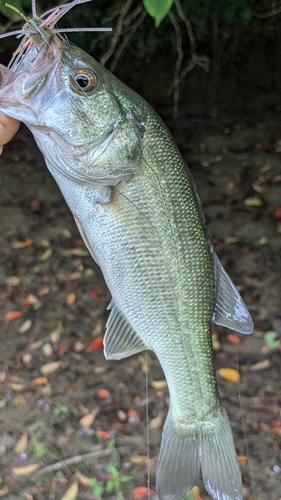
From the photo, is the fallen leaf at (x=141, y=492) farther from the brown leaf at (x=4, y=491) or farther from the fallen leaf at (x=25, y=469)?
the brown leaf at (x=4, y=491)

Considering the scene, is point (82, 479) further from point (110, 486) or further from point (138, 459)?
point (138, 459)

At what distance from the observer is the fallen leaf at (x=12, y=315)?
10.6 ft

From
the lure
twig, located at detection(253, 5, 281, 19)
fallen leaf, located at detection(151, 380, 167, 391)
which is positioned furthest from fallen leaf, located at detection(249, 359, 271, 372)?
twig, located at detection(253, 5, 281, 19)

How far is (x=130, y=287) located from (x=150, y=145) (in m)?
0.42

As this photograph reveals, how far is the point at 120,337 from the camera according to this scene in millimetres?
1481

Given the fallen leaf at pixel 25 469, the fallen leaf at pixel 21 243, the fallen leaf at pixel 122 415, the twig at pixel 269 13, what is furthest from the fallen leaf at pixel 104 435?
the twig at pixel 269 13

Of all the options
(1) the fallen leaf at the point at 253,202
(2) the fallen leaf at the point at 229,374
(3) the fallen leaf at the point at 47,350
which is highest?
(3) the fallen leaf at the point at 47,350

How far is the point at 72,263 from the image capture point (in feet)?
A: 11.6

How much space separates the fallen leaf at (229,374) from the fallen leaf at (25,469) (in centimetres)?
118

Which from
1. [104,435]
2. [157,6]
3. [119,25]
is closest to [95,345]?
[104,435]

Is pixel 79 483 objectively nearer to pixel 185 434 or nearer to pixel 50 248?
pixel 185 434

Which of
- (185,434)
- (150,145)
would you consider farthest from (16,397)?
(150,145)

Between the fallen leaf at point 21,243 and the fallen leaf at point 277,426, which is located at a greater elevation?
the fallen leaf at point 21,243

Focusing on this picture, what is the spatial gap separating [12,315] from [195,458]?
6.72ft
